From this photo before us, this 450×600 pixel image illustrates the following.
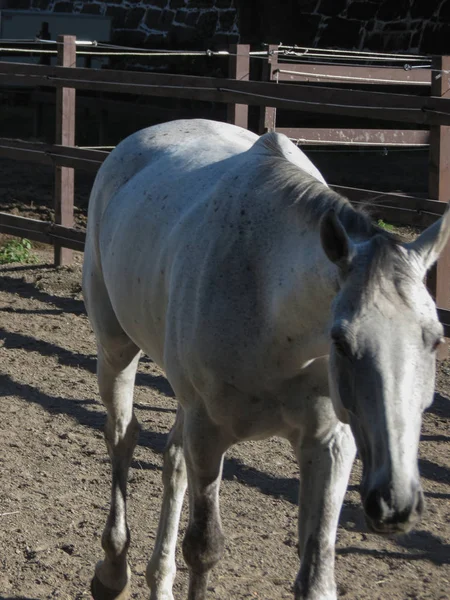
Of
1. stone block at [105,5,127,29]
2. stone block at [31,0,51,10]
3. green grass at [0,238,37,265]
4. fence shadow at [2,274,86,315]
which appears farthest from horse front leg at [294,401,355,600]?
stone block at [31,0,51,10]

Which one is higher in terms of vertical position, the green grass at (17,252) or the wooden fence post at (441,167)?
the wooden fence post at (441,167)

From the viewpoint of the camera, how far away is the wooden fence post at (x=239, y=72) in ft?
21.3

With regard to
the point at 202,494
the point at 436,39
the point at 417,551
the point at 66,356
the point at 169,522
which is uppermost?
the point at 436,39

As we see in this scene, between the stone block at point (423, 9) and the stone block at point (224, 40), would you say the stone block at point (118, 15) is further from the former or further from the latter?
the stone block at point (423, 9)

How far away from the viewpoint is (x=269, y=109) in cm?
644

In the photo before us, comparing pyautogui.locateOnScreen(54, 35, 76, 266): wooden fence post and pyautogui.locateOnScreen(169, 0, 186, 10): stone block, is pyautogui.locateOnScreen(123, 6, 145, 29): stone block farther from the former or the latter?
pyautogui.locateOnScreen(54, 35, 76, 266): wooden fence post

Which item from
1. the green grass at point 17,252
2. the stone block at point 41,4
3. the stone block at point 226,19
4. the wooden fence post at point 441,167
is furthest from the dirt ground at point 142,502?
the stone block at point 41,4

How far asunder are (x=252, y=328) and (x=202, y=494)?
611 mm

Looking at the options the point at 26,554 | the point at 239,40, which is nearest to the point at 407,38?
the point at 239,40

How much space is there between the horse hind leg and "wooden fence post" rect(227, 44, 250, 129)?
11.8 ft

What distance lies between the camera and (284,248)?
2.36 meters

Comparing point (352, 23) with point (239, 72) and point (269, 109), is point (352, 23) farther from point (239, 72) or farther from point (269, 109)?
point (269, 109)

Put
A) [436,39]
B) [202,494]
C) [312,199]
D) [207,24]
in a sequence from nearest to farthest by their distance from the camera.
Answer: [312,199], [202,494], [436,39], [207,24]

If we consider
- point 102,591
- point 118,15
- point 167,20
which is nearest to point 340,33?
point 167,20
